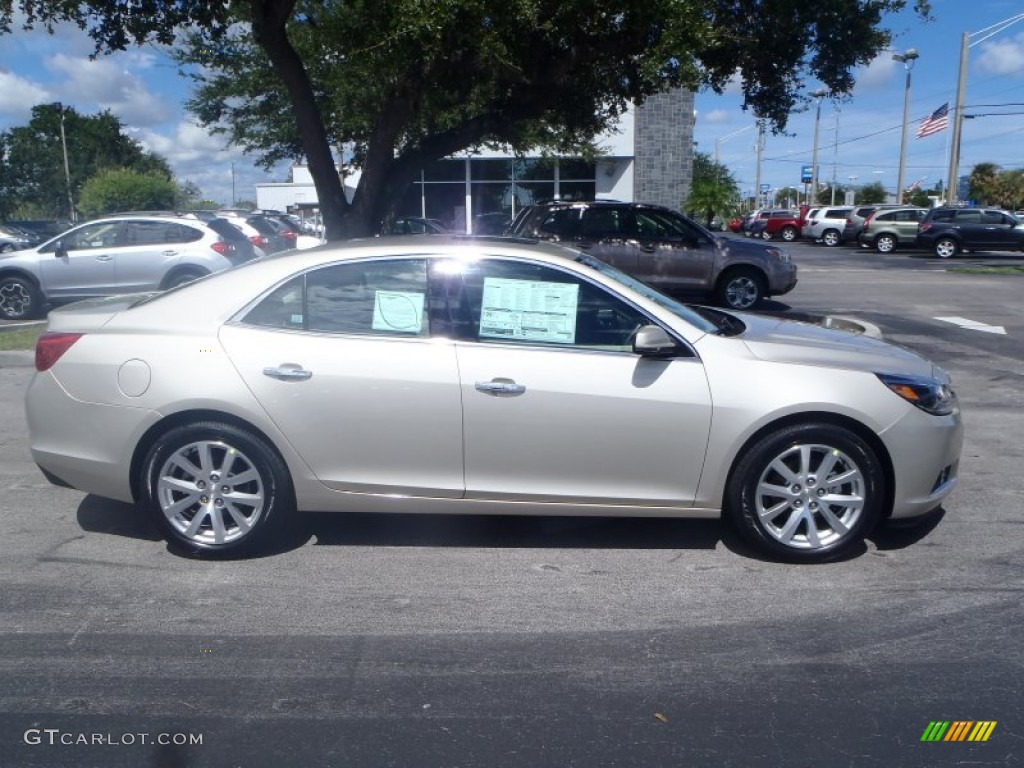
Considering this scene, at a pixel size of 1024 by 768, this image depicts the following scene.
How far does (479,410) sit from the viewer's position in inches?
203

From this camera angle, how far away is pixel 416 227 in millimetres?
23641

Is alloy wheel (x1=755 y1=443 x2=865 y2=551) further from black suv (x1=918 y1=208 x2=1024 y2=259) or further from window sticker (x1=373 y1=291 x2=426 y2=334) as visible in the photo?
black suv (x1=918 y1=208 x2=1024 y2=259)

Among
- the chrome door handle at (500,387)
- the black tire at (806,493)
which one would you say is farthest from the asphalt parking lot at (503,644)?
the chrome door handle at (500,387)

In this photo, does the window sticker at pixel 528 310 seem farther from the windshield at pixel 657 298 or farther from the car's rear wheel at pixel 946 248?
the car's rear wheel at pixel 946 248

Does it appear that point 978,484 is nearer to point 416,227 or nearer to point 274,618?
point 274,618

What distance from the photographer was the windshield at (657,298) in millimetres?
5492

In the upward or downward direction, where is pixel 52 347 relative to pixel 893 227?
downward

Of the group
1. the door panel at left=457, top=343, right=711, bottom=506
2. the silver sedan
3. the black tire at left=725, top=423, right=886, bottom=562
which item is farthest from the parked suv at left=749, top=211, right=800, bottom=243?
the door panel at left=457, top=343, right=711, bottom=506

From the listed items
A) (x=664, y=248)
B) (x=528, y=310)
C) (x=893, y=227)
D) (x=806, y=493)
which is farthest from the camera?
(x=893, y=227)

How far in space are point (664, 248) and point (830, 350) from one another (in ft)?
34.4

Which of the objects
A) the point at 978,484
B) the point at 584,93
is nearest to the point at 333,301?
the point at 978,484

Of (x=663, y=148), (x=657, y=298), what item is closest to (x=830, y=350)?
(x=657, y=298)

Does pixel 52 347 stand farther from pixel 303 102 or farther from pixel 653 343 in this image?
pixel 303 102

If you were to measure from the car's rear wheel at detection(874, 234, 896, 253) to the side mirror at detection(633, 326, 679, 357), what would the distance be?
35140 mm
